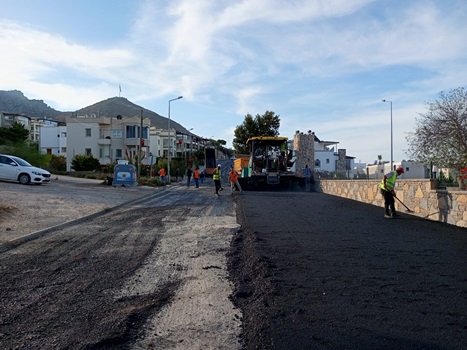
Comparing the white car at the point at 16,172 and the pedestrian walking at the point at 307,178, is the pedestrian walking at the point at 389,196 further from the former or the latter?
the white car at the point at 16,172

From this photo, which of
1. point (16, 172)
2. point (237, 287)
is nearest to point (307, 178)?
point (16, 172)

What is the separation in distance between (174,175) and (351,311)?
161ft

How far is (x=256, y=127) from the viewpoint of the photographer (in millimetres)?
58188

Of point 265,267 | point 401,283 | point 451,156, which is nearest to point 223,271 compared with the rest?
point 265,267

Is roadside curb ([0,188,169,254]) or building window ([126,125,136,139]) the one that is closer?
roadside curb ([0,188,169,254])

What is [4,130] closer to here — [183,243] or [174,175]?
[174,175]

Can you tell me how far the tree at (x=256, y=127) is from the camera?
57.9m

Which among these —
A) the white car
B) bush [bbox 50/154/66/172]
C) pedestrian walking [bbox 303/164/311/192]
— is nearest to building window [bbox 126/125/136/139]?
bush [bbox 50/154/66/172]

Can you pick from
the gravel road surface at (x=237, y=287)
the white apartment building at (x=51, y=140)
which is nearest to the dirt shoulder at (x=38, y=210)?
the gravel road surface at (x=237, y=287)

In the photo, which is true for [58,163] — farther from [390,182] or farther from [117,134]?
[390,182]

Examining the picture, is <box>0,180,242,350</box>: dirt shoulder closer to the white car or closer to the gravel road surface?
the gravel road surface

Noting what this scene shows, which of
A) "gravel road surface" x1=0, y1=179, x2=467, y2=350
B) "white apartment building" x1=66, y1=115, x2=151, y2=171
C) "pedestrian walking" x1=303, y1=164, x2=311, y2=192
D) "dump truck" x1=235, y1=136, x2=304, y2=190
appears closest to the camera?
"gravel road surface" x1=0, y1=179, x2=467, y2=350

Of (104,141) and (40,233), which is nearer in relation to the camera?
(40,233)

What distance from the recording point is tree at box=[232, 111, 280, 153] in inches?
2281
